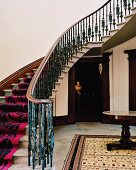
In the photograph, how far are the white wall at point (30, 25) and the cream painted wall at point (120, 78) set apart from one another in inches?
70.7

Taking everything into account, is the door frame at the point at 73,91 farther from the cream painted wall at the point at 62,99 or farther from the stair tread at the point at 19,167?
the stair tread at the point at 19,167

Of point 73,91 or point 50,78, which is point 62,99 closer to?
point 73,91

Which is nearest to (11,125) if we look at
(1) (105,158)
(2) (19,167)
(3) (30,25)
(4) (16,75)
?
(2) (19,167)

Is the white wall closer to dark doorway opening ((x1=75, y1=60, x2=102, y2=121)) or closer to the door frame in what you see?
the door frame

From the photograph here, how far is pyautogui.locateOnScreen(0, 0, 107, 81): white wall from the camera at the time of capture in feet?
19.7

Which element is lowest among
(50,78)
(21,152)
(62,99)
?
(21,152)

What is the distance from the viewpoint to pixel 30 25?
21.2 feet

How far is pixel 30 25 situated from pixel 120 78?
3.27m

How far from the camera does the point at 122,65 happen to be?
6.66 m

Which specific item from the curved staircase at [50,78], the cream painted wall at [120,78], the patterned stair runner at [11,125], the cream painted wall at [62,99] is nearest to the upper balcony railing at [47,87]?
the curved staircase at [50,78]

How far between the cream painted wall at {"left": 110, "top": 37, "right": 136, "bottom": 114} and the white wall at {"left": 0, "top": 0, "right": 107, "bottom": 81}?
70.7 inches

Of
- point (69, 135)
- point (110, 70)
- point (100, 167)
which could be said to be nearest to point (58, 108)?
point (69, 135)

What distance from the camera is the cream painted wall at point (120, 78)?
657cm

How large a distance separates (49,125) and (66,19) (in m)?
5.08
